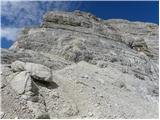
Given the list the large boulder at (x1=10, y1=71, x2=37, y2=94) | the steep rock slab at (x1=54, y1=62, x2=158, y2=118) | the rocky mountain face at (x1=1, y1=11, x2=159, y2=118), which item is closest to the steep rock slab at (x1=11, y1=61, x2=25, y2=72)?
the rocky mountain face at (x1=1, y1=11, x2=159, y2=118)

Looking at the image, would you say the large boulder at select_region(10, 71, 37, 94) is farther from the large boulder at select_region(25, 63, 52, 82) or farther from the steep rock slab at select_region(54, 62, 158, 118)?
the steep rock slab at select_region(54, 62, 158, 118)

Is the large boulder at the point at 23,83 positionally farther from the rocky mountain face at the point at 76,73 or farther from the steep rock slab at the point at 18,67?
the steep rock slab at the point at 18,67

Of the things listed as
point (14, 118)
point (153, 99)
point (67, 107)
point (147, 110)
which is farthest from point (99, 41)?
point (14, 118)

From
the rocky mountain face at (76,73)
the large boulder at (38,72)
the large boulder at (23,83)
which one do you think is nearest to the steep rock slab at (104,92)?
the rocky mountain face at (76,73)

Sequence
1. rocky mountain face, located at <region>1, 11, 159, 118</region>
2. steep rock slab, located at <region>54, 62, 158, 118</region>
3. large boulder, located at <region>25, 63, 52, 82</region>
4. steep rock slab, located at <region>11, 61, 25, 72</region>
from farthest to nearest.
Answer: steep rock slab, located at <region>11, 61, 25, 72</region> < large boulder, located at <region>25, 63, 52, 82</region> < steep rock slab, located at <region>54, 62, 158, 118</region> < rocky mountain face, located at <region>1, 11, 159, 118</region>

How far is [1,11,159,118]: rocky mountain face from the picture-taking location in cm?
1650

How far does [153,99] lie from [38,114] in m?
11.1

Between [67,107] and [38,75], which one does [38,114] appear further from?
[38,75]

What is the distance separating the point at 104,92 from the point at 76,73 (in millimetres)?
3135

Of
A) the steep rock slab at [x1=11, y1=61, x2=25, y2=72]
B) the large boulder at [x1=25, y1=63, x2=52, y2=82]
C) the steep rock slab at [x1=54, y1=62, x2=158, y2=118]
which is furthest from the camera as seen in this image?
the steep rock slab at [x1=11, y1=61, x2=25, y2=72]

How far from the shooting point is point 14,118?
1466 cm

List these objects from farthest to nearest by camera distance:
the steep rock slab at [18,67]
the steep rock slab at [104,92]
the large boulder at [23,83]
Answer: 1. the steep rock slab at [18,67]
2. the steep rock slab at [104,92]
3. the large boulder at [23,83]

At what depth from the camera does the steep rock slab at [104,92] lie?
1728 centimetres

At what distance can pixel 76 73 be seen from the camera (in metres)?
22.2
